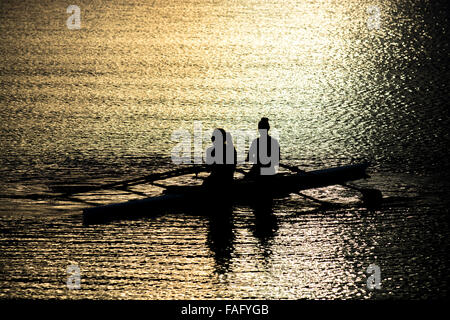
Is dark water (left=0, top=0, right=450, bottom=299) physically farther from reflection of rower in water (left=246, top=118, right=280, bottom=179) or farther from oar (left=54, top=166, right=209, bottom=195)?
reflection of rower in water (left=246, top=118, right=280, bottom=179)

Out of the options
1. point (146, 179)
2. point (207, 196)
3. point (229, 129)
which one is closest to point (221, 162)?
point (207, 196)

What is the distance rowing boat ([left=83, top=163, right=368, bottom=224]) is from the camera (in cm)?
1895

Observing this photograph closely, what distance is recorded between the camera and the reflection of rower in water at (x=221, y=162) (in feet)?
64.6

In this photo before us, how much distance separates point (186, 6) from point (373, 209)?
110 ft

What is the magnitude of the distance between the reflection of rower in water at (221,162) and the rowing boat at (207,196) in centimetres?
19

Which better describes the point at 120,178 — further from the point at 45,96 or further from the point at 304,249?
the point at 45,96

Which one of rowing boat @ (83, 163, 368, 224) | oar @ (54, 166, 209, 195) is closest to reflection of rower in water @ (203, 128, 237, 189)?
rowing boat @ (83, 163, 368, 224)

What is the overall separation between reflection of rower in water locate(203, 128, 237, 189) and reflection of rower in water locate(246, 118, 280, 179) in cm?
72

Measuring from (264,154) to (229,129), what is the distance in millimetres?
6571

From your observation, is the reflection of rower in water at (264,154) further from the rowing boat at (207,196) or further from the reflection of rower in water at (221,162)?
the reflection of rower in water at (221,162)
